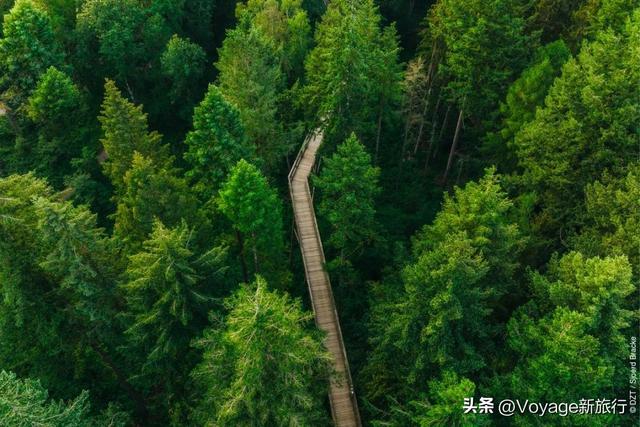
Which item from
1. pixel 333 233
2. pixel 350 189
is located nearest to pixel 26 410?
pixel 350 189

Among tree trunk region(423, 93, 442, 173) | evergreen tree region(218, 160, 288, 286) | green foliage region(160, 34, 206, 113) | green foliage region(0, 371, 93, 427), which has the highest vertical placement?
green foliage region(160, 34, 206, 113)

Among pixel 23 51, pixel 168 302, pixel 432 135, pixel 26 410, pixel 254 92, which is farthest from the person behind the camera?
pixel 432 135

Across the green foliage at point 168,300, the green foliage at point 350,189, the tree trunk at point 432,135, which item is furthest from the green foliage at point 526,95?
the green foliage at point 168,300

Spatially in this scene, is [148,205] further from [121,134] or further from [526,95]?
[526,95]

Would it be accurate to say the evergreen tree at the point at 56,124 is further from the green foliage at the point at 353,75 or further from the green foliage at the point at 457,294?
the green foliage at the point at 457,294

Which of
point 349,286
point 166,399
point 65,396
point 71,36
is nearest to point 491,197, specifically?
point 349,286

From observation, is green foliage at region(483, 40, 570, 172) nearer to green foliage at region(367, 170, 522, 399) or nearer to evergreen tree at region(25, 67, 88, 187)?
green foliage at region(367, 170, 522, 399)

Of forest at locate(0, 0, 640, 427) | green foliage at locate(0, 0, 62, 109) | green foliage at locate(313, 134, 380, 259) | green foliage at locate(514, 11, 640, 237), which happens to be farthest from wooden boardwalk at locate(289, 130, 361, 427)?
green foliage at locate(0, 0, 62, 109)
